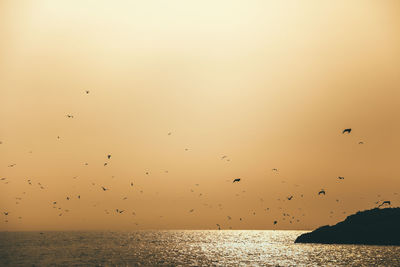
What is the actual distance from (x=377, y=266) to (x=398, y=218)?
6680cm

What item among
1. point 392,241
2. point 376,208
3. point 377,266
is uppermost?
point 376,208

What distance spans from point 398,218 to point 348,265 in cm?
6817

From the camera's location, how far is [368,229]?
134m

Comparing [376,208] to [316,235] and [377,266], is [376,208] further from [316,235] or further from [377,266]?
[377,266]

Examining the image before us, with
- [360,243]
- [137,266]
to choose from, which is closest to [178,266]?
[137,266]

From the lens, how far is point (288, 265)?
71562 millimetres

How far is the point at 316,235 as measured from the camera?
146 meters

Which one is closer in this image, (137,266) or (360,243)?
(137,266)

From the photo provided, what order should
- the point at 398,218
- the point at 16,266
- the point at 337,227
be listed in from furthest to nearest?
the point at 337,227
the point at 398,218
the point at 16,266

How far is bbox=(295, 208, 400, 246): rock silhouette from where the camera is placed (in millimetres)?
131250

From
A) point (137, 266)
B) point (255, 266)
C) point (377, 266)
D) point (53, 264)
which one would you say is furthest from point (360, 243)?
point (53, 264)

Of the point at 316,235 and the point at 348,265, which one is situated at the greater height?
the point at 316,235

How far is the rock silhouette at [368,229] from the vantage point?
13125 centimetres

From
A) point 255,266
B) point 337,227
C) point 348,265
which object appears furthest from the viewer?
point 337,227
